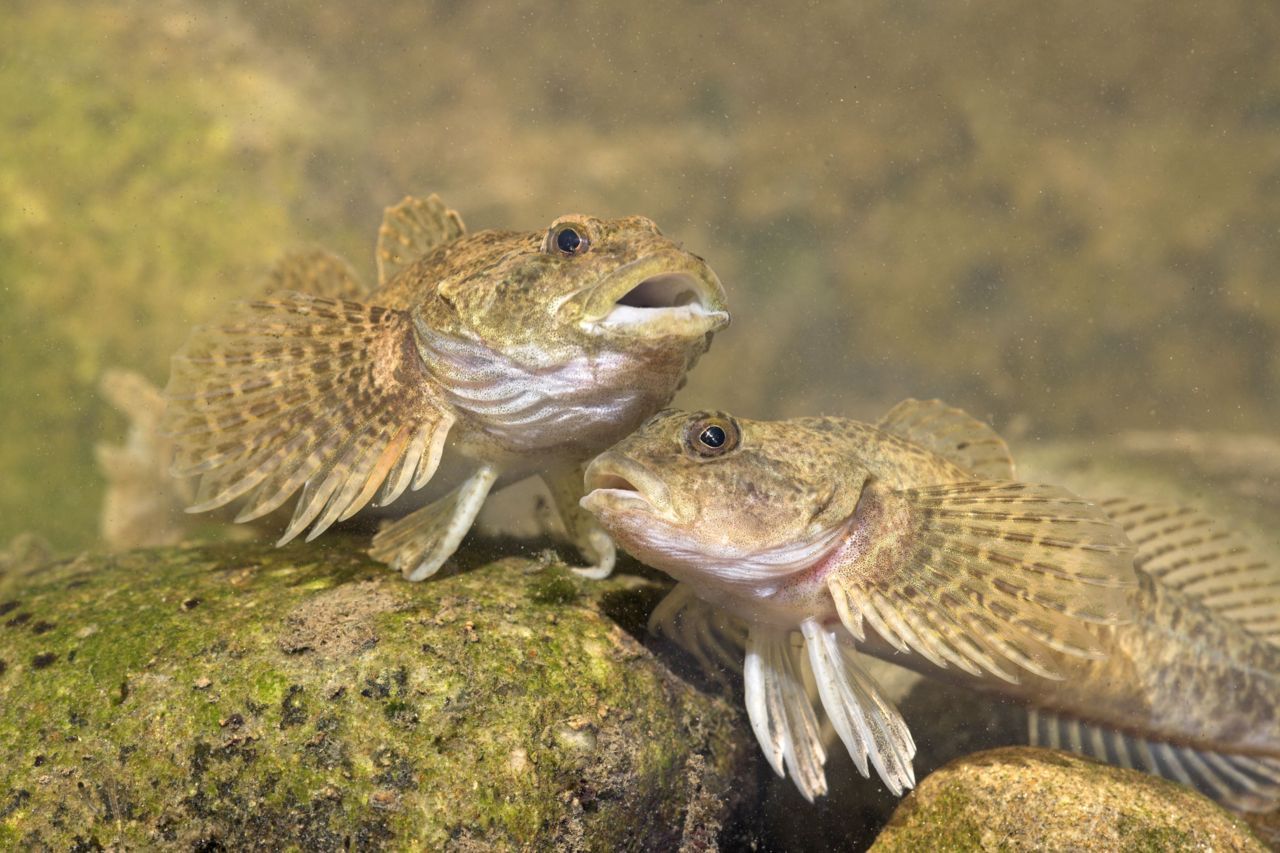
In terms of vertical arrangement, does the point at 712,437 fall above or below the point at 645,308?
below

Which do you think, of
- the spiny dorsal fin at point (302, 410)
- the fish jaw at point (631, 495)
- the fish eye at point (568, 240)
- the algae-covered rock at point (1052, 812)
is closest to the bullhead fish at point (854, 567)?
the fish jaw at point (631, 495)

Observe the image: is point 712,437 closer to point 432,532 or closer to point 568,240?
point 568,240

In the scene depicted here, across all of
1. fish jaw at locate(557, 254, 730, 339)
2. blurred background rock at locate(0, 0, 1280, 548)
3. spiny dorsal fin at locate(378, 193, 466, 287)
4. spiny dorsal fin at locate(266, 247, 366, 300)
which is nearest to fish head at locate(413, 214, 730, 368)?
fish jaw at locate(557, 254, 730, 339)

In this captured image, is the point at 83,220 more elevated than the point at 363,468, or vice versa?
the point at 83,220

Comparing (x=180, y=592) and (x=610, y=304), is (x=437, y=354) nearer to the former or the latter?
(x=610, y=304)

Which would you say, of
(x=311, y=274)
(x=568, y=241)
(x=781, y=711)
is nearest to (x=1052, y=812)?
(x=781, y=711)

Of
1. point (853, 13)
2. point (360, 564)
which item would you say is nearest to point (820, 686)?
point (360, 564)

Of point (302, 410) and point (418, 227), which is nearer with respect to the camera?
point (302, 410)
